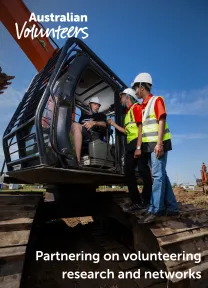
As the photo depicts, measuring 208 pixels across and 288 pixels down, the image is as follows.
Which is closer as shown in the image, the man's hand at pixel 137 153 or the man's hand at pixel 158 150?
the man's hand at pixel 158 150

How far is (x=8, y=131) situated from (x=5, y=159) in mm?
464

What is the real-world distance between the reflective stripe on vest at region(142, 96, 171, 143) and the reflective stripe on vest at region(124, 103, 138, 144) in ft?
0.86

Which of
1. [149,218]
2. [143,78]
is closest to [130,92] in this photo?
[143,78]

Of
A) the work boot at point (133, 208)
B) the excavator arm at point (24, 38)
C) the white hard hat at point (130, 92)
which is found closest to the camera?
the work boot at point (133, 208)

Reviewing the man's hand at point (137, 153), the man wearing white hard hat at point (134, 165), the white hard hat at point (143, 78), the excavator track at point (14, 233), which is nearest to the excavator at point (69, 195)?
the excavator track at point (14, 233)

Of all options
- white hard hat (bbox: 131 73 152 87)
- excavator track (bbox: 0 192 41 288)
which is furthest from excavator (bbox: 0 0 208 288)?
white hard hat (bbox: 131 73 152 87)

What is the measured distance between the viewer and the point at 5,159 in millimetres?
3932

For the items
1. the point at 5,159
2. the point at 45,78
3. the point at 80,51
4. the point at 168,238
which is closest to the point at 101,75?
the point at 80,51

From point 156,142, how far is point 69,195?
184 cm

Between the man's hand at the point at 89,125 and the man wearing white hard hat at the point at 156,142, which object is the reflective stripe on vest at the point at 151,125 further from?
the man's hand at the point at 89,125

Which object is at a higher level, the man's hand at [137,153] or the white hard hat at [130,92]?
the white hard hat at [130,92]

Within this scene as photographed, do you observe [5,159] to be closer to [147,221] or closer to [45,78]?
[45,78]

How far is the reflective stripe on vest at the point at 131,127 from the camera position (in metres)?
3.59

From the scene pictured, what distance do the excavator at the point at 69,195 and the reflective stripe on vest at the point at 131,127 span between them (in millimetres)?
257
